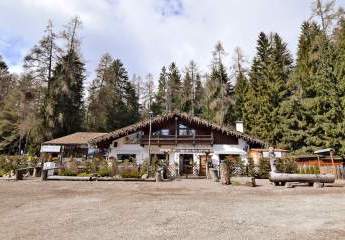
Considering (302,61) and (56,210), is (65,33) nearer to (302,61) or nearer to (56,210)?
(302,61)

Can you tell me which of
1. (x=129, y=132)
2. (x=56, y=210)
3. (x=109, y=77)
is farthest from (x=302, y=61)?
(x=56, y=210)

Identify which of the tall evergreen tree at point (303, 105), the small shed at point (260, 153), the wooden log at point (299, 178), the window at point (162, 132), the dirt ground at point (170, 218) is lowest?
the dirt ground at point (170, 218)

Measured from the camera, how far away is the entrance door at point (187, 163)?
95.5ft

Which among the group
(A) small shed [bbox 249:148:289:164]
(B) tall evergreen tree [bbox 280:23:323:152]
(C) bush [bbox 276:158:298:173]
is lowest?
(C) bush [bbox 276:158:298:173]

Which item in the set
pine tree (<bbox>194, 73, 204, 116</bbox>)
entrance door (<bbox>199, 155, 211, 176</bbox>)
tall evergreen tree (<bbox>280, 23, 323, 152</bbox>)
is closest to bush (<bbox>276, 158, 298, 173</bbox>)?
entrance door (<bbox>199, 155, 211, 176</bbox>)

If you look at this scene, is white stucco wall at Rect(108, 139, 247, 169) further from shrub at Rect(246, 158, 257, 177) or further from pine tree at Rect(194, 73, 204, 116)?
pine tree at Rect(194, 73, 204, 116)

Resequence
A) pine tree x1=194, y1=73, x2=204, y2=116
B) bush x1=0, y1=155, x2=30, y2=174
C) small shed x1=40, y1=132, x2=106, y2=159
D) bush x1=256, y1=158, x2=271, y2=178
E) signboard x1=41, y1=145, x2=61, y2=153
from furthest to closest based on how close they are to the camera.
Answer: pine tree x1=194, y1=73, x2=204, y2=116 → small shed x1=40, y1=132, x2=106, y2=159 → signboard x1=41, y1=145, x2=61, y2=153 → bush x1=0, y1=155, x2=30, y2=174 → bush x1=256, y1=158, x2=271, y2=178

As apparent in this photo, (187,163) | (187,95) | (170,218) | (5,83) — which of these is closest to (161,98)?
(187,95)

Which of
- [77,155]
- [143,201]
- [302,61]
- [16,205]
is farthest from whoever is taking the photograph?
[302,61]

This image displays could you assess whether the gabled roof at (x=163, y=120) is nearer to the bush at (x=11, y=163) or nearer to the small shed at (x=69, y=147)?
the small shed at (x=69, y=147)

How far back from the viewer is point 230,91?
4784cm

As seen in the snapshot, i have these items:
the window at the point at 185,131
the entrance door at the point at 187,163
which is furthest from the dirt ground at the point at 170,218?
the window at the point at 185,131

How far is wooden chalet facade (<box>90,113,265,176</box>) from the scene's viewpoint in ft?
95.7

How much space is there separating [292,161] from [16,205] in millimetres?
20232
